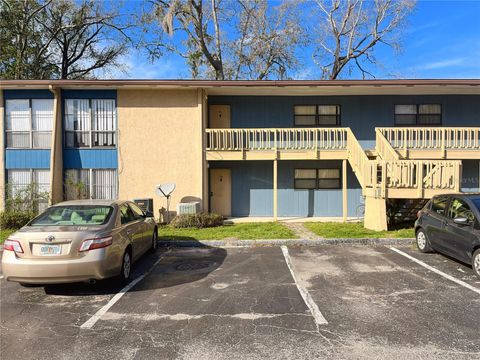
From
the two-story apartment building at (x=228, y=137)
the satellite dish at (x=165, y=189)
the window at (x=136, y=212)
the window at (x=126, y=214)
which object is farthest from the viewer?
the two-story apartment building at (x=228, y=137)

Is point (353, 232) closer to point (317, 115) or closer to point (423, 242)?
point (423, 242)

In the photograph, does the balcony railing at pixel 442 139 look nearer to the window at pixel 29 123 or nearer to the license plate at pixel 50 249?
the license plate at pixel 50 249

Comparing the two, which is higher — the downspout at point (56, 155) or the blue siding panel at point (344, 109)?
the blue siding panel at point (344, 109)

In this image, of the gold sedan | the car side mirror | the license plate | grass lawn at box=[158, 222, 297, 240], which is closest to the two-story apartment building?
grass lawn at box=[158, 222, 297, 240]

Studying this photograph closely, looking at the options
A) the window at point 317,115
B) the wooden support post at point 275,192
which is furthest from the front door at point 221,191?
the window at point 317,115

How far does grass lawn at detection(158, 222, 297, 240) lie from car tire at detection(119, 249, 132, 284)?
3431 millimetres

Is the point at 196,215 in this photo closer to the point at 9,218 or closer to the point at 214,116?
the point at 214,116

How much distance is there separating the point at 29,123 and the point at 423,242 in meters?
14.6

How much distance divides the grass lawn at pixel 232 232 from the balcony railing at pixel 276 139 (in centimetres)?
339

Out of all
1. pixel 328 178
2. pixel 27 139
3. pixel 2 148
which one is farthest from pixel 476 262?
pixel 2 148

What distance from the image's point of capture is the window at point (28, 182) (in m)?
13.2

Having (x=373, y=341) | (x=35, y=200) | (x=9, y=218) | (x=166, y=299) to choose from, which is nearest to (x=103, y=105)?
(x=35, y=200)

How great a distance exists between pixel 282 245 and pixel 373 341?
5569 mm

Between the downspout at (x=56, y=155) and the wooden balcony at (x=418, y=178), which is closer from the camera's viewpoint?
the wooden balcony at (x=418, y=178)
